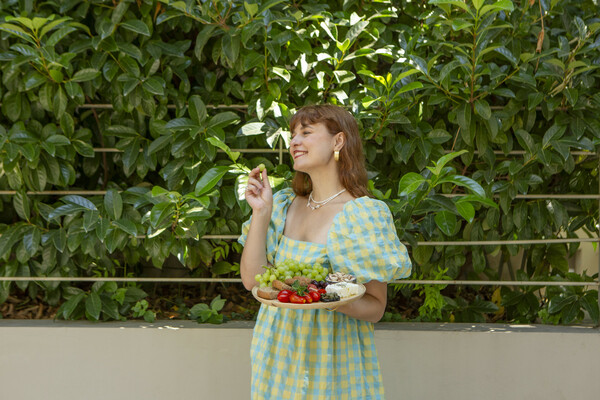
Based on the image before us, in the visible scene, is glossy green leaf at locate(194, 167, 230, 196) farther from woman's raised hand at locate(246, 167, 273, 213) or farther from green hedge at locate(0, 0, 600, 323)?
woman's raised hand at locate(246, 167, 273, 213)

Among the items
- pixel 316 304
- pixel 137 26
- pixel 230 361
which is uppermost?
pixel 137 26

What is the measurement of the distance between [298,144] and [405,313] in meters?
1.44

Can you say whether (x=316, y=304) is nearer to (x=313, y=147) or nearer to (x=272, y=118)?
(x=313, y=147)

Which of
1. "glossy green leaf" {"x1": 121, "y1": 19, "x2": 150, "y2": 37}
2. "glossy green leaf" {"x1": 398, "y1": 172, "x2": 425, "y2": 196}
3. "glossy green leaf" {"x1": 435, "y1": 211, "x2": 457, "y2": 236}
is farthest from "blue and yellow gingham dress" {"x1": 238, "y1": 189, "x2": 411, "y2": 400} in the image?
"glossy green leaf" {"x1": 121, "y1": 19, "x2": 150, "y2": 37}

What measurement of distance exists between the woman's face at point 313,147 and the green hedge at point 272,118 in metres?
0.59

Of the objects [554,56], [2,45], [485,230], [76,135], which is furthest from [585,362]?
[2,45]

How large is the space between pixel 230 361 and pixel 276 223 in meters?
1.04

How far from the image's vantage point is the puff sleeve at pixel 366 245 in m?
1.72

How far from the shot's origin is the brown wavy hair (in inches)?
72.5

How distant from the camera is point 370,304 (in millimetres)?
1774

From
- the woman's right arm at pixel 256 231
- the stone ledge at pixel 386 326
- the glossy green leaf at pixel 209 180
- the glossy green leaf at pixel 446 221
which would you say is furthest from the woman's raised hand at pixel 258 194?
the stone ledge at pixel 386 326

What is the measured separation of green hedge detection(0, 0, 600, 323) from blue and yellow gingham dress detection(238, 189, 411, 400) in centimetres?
64

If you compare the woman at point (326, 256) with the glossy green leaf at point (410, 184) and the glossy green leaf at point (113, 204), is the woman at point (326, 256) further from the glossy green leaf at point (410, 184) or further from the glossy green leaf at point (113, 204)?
the glossy green leaf at point (113, 204)

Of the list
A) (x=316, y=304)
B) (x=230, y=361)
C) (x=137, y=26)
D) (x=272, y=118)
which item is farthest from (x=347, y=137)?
(x=230, y=361)
